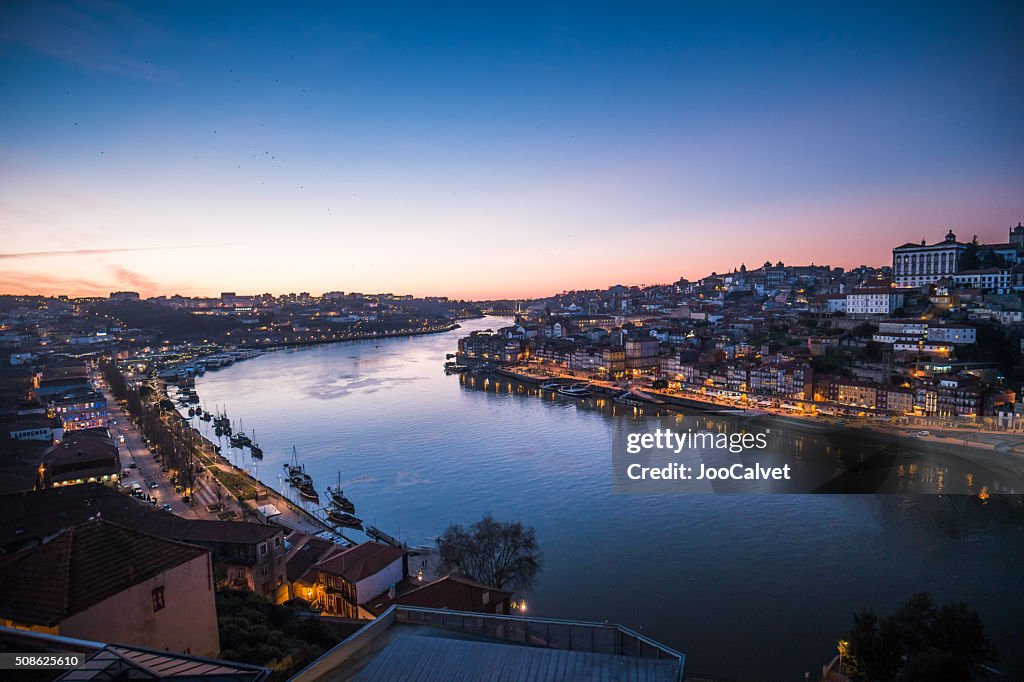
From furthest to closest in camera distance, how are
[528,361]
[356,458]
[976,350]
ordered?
[528,361], [976,350], [356,458]

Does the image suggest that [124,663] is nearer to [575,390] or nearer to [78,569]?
[78,569]

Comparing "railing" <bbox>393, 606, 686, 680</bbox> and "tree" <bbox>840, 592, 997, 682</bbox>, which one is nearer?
"railing" <bbox>393, 606, 686, 680</bbox>

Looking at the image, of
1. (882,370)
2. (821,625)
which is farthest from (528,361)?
(821,625)

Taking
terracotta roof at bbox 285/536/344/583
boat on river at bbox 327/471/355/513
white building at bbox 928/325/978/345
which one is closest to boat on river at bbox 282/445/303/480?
boat on river at bbox 327/471/355/513

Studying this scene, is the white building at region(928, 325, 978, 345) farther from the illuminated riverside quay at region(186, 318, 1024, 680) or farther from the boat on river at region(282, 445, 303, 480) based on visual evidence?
the boat on river at region(282, 445, 303, 480)

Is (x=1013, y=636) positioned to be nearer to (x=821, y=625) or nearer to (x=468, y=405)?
(x=821, y=625)

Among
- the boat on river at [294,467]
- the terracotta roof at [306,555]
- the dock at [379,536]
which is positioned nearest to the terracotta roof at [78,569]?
the terracotta roof at [306,555]

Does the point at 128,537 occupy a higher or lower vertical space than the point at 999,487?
higher

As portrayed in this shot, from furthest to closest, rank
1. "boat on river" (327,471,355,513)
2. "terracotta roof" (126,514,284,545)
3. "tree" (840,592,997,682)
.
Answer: "boat on river" (327,471,355,513), "terracotta roof" (126,514,284,545), "tree" (840,592,997,682)
